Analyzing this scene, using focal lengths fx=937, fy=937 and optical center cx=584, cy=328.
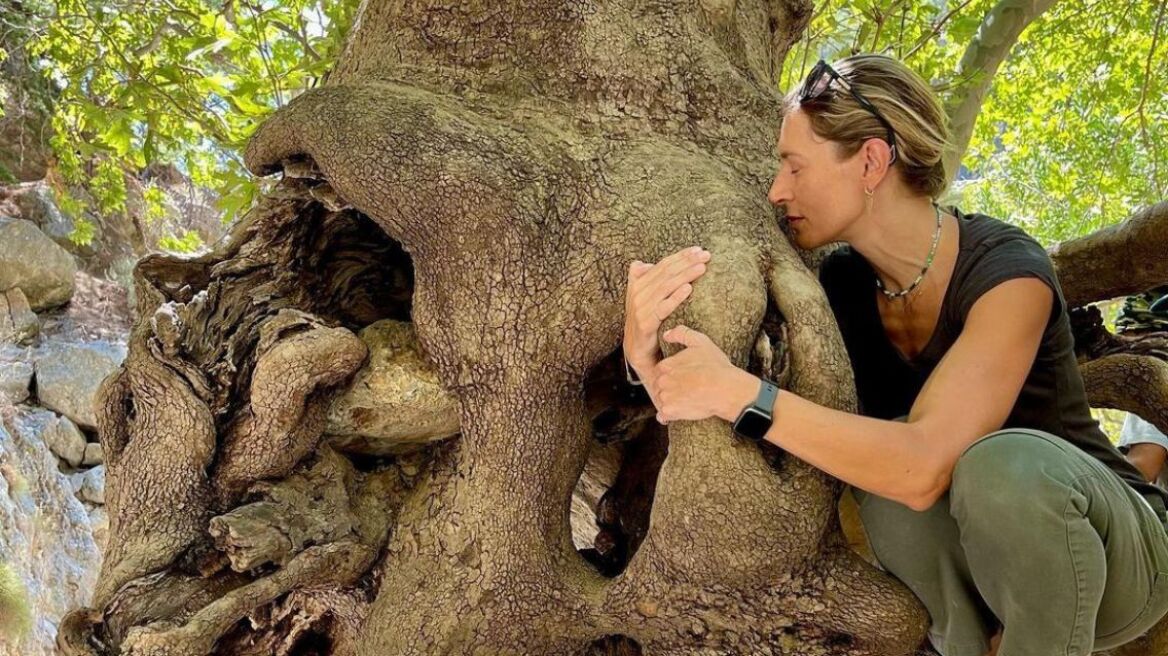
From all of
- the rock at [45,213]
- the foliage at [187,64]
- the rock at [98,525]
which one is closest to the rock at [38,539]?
the rock at [98,525]

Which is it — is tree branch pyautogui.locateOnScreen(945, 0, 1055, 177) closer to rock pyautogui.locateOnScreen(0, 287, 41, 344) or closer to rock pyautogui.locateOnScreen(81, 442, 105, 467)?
rock pyautogui.locateOnScreen(81, 442, 105, 467)

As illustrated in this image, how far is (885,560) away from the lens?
1997 mm

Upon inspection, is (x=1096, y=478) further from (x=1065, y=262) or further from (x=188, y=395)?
(x=188, y=395)

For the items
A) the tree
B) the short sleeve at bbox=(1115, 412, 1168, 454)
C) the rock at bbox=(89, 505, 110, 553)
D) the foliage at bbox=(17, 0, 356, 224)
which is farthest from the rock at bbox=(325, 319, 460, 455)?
the rock at bbox=(89, 505, 110, 553)

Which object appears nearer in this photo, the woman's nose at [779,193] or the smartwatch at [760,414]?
the smartwatch at [760,414]

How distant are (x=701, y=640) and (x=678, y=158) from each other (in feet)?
3.78

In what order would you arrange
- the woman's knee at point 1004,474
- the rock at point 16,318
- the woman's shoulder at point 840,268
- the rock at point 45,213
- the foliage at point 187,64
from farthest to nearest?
the rock at point 45,213, the rock at point 16,318, the foliage at point 187,64, the woman's shoulder at point 840,268, the woman's knee at point 1004,474

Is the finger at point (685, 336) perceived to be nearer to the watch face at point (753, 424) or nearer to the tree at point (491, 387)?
the tree at point (491, 387)

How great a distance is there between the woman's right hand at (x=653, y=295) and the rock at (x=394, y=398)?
0.56 meters

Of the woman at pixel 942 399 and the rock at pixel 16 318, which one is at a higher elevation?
the woman at pixel 942 399

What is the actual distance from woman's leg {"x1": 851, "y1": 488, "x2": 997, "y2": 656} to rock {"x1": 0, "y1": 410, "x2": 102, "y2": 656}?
5.78 metres

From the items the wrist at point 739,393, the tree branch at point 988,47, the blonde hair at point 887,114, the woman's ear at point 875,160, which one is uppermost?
the tree branch at point 988,47

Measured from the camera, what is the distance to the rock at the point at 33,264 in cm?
859

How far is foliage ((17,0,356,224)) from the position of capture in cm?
412
